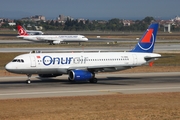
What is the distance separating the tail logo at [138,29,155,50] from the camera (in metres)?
56.3

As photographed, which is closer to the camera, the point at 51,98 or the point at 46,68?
the point at 51,98

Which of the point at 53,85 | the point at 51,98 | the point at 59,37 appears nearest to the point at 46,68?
the point at 53,85

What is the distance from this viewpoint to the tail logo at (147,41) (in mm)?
56281

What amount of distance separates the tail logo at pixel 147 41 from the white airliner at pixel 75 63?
404 mm

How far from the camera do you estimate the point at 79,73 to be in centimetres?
4862

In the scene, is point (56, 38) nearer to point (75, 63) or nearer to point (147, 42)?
point (147, 42)

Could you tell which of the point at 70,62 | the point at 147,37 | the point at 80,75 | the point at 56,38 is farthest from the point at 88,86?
the point at 56,38

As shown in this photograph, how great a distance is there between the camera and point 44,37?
13662 cm

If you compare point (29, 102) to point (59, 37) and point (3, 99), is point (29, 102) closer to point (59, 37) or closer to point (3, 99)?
point (3, 99)

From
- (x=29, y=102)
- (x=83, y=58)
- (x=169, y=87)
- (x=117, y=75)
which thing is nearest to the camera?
(x=29, y=102)

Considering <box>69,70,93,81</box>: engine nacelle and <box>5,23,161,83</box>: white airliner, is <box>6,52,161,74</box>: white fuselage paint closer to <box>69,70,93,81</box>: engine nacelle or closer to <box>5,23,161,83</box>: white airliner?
<box>5,23,161,83</box>: white airliner

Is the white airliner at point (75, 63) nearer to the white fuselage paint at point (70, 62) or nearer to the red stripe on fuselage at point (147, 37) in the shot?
the white fuselage paint at point (70, 62)

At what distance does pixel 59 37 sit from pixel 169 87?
3611 inches

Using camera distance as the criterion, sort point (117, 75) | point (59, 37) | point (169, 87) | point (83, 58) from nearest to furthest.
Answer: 1. point (169, 87)
2. point (83, 58)
3. point (117, 75)
4. point (59, 37)
